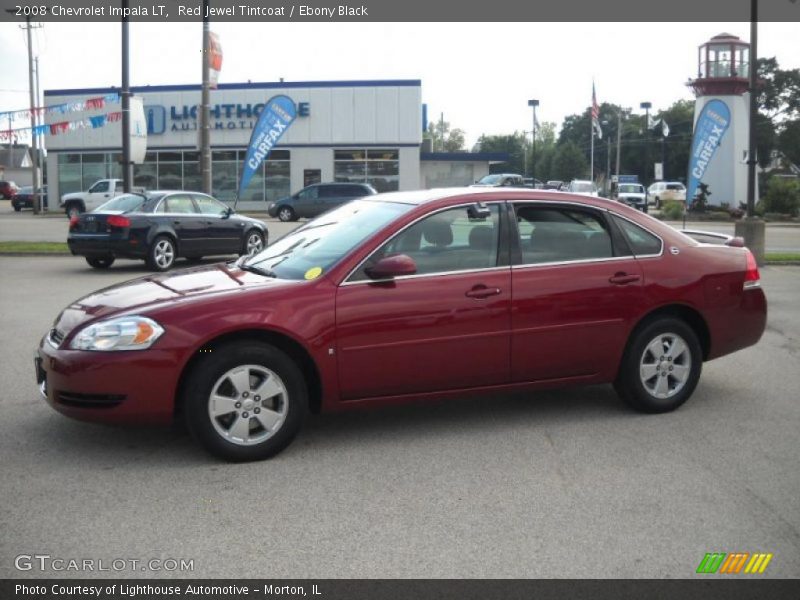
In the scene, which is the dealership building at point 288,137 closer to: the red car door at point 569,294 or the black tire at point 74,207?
the black tire at point 74,207

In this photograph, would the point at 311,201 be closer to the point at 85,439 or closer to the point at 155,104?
the point at 155,104

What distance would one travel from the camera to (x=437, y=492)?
496 centimetres

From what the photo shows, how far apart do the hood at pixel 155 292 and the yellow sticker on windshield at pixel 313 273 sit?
5.7 inches

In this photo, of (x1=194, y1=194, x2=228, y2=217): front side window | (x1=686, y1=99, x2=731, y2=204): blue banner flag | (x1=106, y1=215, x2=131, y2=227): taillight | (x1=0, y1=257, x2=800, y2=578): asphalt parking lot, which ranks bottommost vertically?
(x1=0, y1=257, x2=800, y2=578): asphalt parking lot

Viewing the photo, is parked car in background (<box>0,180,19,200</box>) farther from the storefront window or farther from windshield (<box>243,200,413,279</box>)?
windshield (<box>243,200,413,279</box>)

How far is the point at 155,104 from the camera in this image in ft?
160

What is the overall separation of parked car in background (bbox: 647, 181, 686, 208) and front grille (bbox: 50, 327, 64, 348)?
1797 inches

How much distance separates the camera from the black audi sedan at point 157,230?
16.6 meters

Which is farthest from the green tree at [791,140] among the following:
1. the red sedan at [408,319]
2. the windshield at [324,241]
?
the windshield at [324,241]

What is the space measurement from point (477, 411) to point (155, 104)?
45330mm

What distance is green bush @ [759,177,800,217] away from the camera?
42562 millimetres

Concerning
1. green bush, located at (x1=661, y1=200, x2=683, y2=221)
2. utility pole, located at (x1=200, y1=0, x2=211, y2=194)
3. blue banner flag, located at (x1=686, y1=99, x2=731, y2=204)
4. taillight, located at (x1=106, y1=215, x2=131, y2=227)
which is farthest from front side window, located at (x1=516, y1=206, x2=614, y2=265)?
green bush, located at (x1=661, y1=200, x2=683, y2=221)

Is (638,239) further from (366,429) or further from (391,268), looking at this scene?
(366,429)

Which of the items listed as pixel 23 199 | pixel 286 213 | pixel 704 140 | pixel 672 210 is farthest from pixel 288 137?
pixel 704 140
